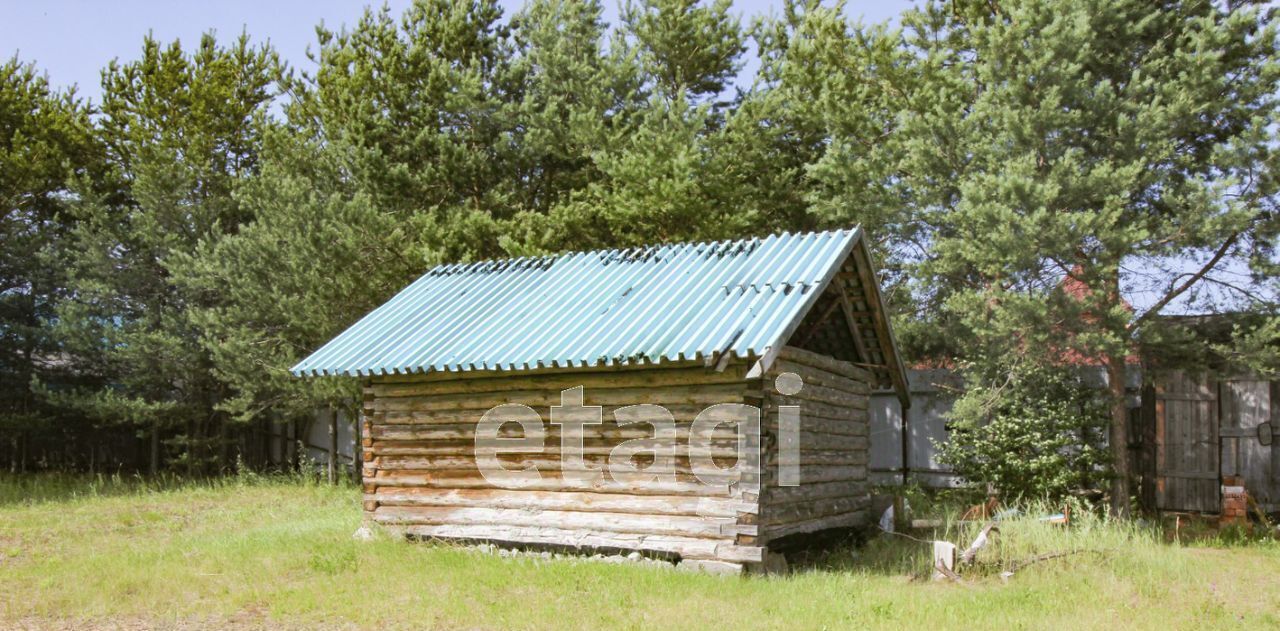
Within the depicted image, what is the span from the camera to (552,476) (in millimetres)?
12781

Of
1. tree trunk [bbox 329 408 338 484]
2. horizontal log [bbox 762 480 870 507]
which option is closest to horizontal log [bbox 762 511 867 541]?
horizontal log [bbox 762 480 870 507]

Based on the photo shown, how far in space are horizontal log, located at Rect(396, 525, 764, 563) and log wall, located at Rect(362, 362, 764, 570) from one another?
0.04 feet

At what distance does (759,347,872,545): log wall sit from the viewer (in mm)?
11727

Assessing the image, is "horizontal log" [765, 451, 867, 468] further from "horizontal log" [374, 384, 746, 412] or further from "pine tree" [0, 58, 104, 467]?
"pine tree" [0, 58, 104, 467]

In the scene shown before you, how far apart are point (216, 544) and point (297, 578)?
123 inches

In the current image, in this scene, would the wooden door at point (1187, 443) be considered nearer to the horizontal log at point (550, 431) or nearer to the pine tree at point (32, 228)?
the horizontal log at point (550, 431)

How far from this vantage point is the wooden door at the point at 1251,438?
1581 cm

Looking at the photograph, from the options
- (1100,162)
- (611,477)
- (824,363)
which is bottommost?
(611,477)

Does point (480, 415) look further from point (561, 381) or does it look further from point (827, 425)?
point (827, 425)

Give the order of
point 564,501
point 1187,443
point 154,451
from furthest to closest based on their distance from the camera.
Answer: point 154,451 → point 1187,443 → point 564,501

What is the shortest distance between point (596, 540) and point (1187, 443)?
10238 millimetres

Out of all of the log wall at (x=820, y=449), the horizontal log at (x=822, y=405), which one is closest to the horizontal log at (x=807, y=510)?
the log wall at (x=820, y=449)

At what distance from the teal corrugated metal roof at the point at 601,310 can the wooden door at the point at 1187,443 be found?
22.9ft

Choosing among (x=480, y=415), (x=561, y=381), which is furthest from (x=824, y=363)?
(x=480, y=415)
